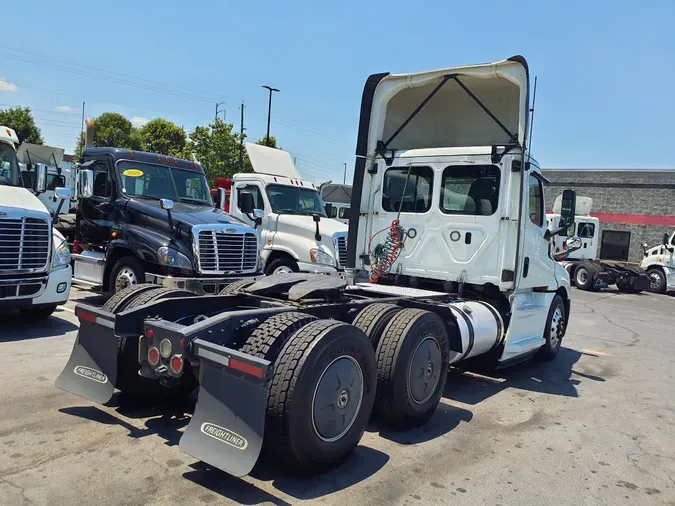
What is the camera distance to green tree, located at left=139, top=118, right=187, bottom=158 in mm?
48438

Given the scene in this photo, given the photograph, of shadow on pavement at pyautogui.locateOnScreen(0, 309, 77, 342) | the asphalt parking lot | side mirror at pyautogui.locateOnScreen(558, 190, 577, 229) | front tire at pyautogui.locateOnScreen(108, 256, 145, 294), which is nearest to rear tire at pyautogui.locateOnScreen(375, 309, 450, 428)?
the asphalt parking lot

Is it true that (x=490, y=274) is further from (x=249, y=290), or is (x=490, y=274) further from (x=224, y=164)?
(x=224, y=164)

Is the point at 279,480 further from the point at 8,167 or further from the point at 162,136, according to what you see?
the point at 162,136

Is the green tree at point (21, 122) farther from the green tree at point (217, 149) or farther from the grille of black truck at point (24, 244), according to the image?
the grille of black truck at point (24, 244)

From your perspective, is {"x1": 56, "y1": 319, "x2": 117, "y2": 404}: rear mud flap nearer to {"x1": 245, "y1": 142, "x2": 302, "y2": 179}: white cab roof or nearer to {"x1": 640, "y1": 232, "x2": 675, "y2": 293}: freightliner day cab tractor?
{"x1": 245, "y1": 142, "x2": 302, "y2": 179}: white cab roof

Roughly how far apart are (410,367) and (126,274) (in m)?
5.66

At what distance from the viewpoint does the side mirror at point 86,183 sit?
9.41 m

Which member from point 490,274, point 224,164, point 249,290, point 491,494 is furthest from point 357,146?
point 224,164

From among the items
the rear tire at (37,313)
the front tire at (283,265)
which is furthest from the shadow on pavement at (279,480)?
the front tire at (283,265)

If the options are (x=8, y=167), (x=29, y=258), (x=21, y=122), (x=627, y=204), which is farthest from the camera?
(x=21, y=122)

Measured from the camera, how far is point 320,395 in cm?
365

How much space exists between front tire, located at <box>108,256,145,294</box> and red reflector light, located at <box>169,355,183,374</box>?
524 cm

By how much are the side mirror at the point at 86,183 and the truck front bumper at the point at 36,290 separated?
6.68ft

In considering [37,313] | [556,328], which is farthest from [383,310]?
[37,313]
